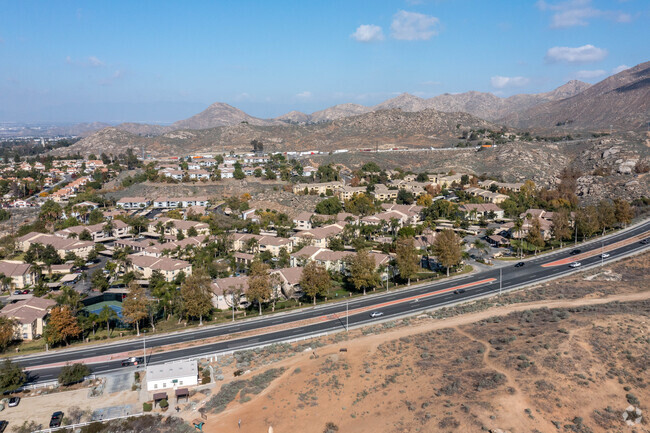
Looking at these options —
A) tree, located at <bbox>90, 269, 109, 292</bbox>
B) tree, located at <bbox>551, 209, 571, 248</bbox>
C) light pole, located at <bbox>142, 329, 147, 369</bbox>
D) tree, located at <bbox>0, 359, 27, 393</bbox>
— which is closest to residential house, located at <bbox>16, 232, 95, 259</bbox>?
tree, located at <bbox>90, 269, 109, 292</bbox>

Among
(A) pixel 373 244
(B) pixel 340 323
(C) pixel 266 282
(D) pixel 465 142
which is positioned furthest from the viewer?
(D) pixel 465 142

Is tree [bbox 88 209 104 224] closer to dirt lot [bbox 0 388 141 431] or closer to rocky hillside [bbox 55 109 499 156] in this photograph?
dirt lot [bbox 0 388 141 431]

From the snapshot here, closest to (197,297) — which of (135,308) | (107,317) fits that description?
(135,308)

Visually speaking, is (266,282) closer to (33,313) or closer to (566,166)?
(33,313)

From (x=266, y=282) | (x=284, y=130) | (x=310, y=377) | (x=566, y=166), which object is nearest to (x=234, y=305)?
(x=266, y=282)

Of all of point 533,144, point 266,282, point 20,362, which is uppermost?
point 533,144

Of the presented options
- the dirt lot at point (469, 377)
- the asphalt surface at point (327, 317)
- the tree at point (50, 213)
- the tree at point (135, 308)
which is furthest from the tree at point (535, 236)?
the tree at point (50, 213)
